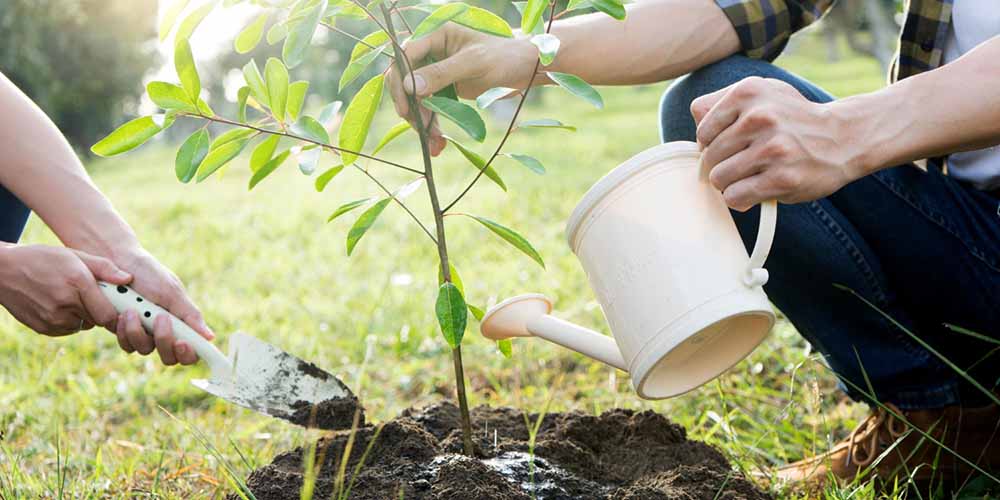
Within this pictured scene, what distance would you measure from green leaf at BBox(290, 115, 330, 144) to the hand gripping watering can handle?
0.60 metres

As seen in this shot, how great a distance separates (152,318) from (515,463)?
661mm

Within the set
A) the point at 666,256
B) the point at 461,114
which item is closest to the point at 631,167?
the point at 666,256

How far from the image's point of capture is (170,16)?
1132 mm

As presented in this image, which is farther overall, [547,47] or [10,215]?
[10,215]

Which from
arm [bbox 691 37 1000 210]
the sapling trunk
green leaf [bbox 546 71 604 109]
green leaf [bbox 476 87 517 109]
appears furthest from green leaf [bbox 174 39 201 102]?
arm [bbox 691 37 1000 210]

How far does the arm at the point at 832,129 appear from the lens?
1.11 meters

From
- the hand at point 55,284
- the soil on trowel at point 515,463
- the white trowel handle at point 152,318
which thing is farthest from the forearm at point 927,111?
the hand at point 55,284

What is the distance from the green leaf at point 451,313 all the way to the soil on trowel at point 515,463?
0.17 m

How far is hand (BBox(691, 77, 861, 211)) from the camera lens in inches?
43.7

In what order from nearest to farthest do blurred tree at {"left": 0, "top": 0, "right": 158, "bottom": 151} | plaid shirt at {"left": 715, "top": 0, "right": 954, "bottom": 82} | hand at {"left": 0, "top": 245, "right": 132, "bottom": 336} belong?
hand at {"left": 0, "top": 245, "right": 132, "bottom": 336}, plaid shirt at {"left": 715, "top": 0, "right": 954, "bottom": 82}, blurred tree at {"left": 0, "top": 0, "right": 158, "bottom": 151}

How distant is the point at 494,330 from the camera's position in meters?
1.36

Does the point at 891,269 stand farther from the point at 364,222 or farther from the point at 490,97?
the point at 364,222

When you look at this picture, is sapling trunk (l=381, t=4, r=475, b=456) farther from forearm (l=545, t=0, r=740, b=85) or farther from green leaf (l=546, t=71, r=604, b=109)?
forearm (l=545, t=0, r=740, b=85)

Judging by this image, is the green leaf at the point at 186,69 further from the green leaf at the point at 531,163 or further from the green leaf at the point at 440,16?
the green leaf at the point at 531,163
